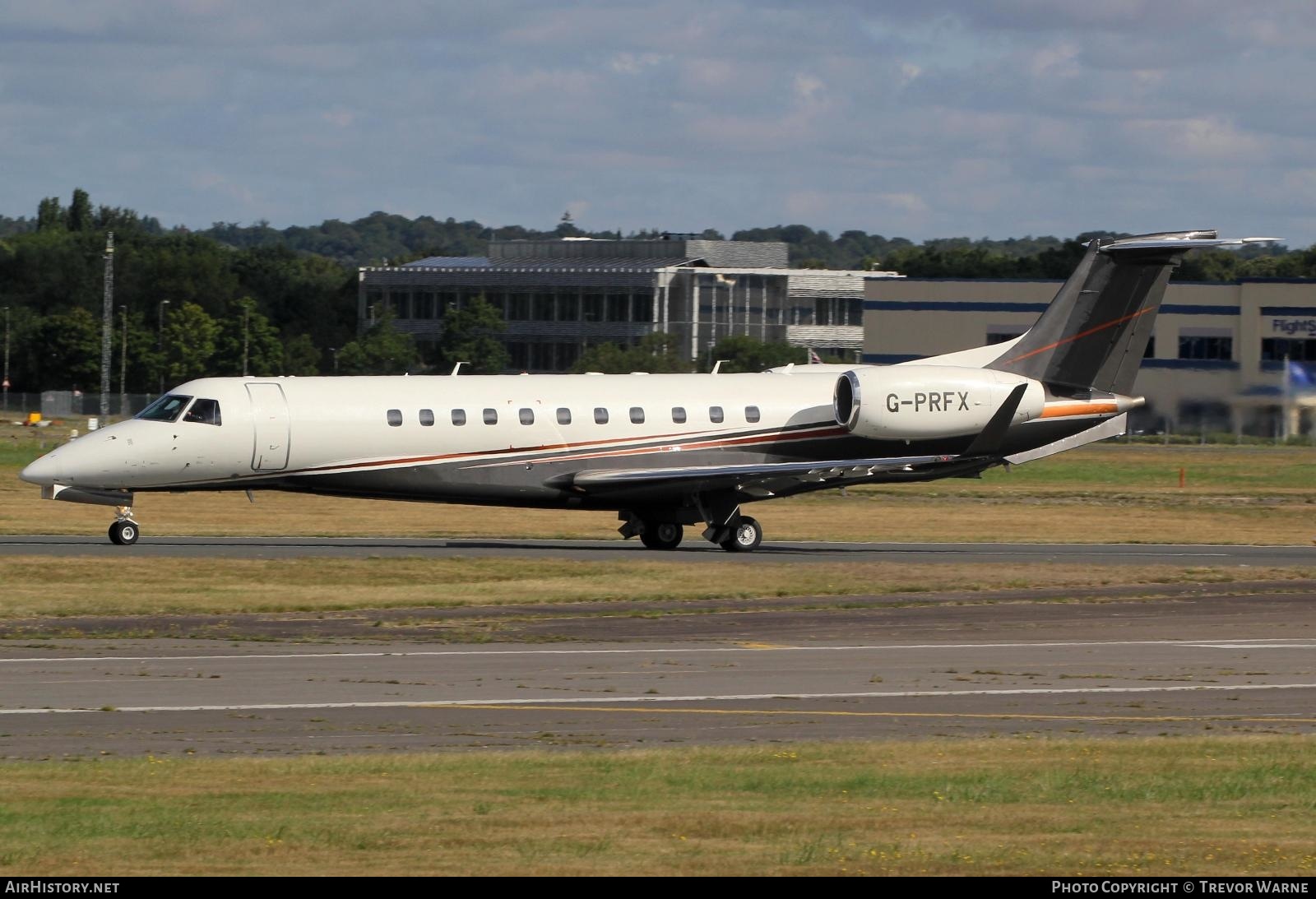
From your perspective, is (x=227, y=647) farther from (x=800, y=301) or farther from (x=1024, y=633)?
(x=800, y=301)

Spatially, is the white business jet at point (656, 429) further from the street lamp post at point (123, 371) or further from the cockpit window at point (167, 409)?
the street lamp post at point (123, 371)

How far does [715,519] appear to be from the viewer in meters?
38.4

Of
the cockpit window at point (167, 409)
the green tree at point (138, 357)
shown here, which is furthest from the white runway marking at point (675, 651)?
the green tree at point (138, 357)

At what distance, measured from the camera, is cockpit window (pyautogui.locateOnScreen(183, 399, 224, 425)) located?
1400 inches

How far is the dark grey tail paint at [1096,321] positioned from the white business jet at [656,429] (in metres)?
0.04

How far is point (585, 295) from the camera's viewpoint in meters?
137

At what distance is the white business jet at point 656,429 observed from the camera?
35.6 meters

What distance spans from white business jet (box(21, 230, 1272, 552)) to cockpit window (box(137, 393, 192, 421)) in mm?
45

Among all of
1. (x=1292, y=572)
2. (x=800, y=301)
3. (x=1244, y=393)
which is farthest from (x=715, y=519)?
(x=800, y=301)

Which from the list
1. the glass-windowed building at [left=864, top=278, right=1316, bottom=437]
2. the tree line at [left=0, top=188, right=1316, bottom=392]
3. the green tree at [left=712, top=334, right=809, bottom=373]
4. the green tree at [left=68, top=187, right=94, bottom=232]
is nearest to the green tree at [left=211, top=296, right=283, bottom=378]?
the tree line at [left=0, top=188, right=1316, bottom=392]

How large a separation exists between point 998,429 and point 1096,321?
138 inches

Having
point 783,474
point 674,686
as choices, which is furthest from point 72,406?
point 674,686

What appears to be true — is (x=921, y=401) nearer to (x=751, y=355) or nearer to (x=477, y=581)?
(x=477, y=581)

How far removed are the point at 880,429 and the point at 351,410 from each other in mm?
10691
